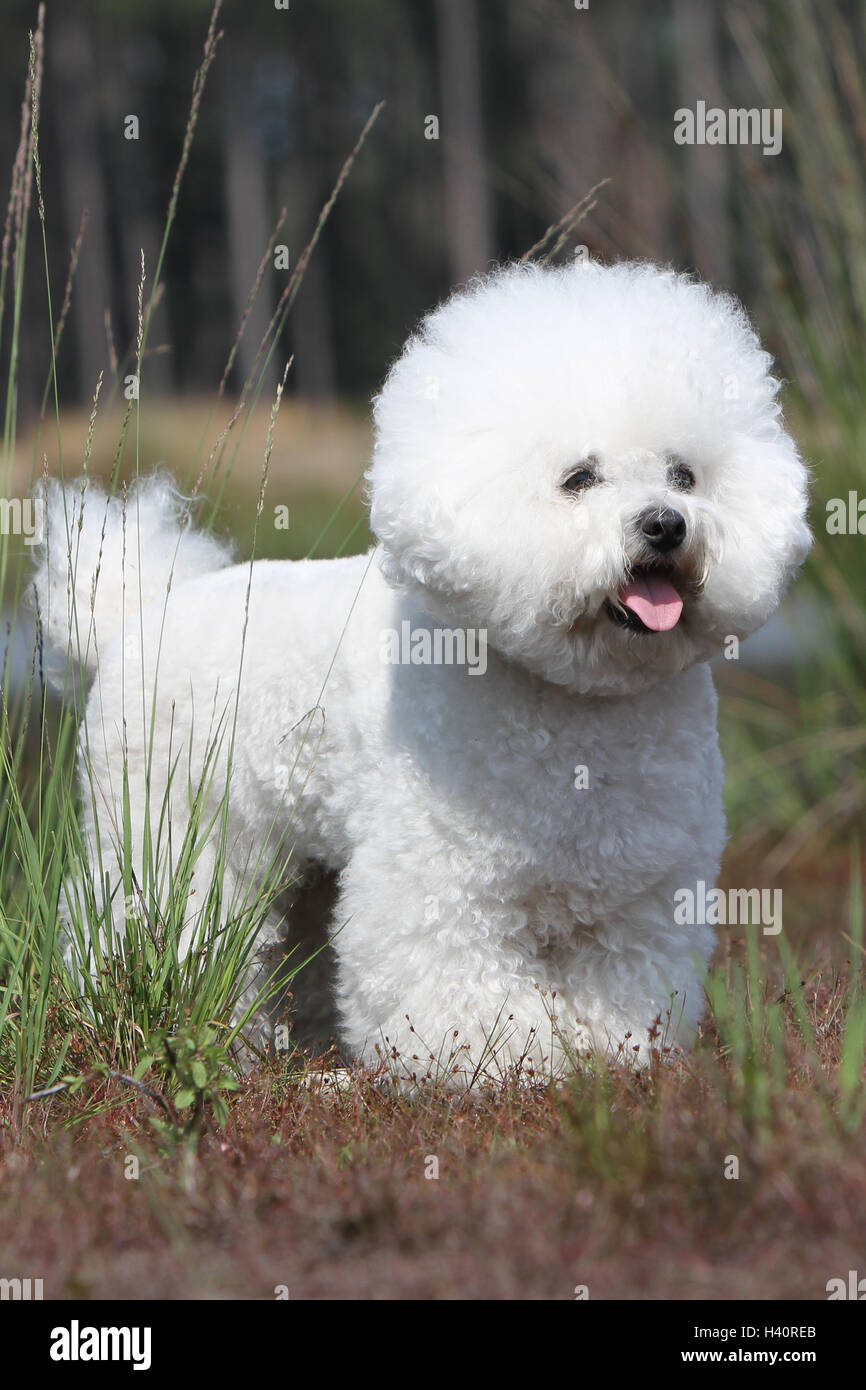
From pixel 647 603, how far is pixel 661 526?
0.53 ft

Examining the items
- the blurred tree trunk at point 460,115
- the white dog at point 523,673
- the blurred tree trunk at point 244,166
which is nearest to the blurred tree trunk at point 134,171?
the blurred tree trunk at point 244,166

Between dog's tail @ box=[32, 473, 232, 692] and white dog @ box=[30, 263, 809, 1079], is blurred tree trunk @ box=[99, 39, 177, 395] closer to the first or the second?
dog's tail @ box=[32, 473, 232, 692]

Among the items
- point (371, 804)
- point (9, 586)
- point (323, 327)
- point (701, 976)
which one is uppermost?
point (323, 327)

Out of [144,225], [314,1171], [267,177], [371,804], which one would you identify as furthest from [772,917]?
[267,177]

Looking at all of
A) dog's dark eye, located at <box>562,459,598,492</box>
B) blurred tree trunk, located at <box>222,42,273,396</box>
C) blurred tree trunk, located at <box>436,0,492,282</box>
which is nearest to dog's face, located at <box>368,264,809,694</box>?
dog's dark eye, located at <box>562,459,598,492</box>

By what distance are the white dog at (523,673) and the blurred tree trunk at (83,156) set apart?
1048 inches

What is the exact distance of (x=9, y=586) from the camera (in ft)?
33.2

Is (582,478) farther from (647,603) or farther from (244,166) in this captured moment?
(244,166)

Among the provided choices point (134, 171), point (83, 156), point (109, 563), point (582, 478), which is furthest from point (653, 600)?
point (134, 171)

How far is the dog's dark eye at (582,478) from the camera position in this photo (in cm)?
303

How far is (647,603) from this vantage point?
9.69 ft

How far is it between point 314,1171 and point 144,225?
32.4m

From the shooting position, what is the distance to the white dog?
2996 millimetres
